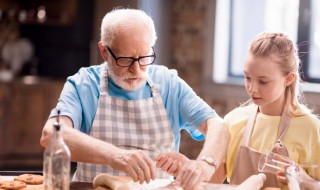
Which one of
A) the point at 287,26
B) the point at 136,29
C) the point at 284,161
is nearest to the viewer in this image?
the point at 284,161

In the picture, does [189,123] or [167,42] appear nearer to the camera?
[189,123]

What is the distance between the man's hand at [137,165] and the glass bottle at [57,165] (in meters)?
0.20

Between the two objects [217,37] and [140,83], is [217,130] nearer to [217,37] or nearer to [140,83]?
[140,83]

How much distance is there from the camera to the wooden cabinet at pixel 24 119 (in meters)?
5.88

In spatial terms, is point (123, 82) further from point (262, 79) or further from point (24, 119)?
point (24, 119)

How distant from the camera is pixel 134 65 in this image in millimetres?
2195

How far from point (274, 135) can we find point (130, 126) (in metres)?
0.54

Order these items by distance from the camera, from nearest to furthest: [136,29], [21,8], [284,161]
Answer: [284,161], [136,29], [21,8]

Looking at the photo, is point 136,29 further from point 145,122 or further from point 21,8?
point 21,8

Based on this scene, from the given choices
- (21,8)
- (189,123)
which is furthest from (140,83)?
(21,8)

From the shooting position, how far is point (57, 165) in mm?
1707

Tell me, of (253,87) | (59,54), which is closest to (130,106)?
(253,87)

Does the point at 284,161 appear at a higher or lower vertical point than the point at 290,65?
lower

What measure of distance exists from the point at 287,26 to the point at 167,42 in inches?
46.5
